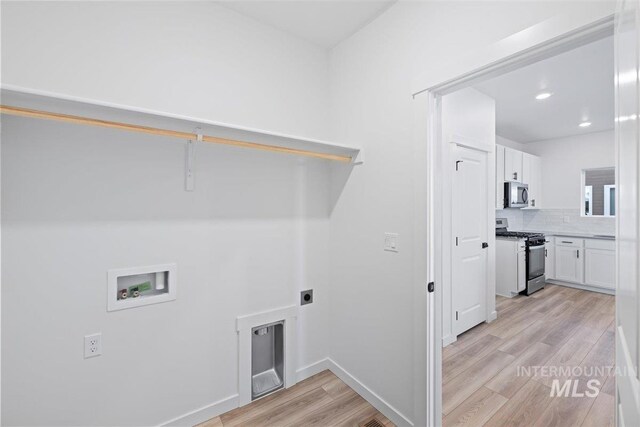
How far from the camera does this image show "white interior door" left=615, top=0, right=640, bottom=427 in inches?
21.7

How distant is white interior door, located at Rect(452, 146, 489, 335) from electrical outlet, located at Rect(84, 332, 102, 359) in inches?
114

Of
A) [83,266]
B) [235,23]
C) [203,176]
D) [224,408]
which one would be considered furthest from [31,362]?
[235,23]

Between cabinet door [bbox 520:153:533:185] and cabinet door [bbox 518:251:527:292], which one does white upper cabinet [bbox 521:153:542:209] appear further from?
cabinet door [bbox 518:251:527:292]

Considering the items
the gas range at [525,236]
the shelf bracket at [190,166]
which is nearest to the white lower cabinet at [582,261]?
the gas range at [525,236]

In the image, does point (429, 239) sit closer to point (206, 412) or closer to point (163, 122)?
point (163, 122)

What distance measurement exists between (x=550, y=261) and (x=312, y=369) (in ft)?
16.5

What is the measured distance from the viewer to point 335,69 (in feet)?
7.53

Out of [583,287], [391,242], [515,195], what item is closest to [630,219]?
[391,242]

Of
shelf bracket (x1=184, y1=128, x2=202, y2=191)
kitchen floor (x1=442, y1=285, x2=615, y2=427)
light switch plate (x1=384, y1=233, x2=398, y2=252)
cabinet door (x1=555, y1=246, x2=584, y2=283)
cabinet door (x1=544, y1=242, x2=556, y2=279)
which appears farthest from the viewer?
cabinet door (x1=544, y1=242, x2=556, y2=279)

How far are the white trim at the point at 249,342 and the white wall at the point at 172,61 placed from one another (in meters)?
1.35

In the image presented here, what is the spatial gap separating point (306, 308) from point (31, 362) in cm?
156

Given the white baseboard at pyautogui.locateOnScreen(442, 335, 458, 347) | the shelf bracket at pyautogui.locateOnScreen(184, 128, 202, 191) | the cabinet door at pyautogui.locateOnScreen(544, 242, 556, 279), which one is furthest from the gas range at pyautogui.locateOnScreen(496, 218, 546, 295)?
the shelf bracket at pyautogui.locateOnScreen(184, 128, 202, 191)

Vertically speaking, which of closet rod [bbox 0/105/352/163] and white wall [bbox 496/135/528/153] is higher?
white wall [bbox 496/135/528/153]

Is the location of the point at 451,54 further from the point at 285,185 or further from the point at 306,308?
the point at 306,308
